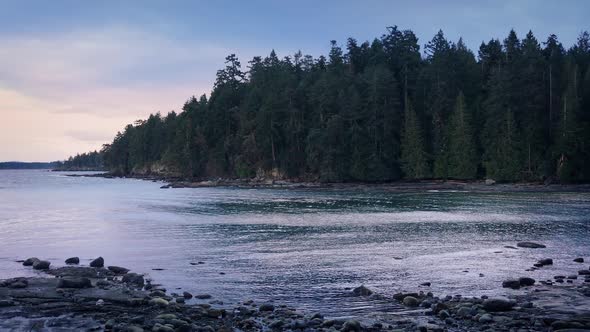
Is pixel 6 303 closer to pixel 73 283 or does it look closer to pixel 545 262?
pixel 73 283

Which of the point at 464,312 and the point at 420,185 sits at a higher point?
the point at 420,185

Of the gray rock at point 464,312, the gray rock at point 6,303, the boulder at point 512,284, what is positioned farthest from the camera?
the boulder at point 512,284

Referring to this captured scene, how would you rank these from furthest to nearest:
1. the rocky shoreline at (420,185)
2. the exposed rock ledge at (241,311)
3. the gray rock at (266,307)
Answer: the rocky shoreline at (420,185), the gray rock at (266,307), the exposed rock ledge at (241,311)

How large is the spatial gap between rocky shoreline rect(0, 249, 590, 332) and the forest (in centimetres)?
6859

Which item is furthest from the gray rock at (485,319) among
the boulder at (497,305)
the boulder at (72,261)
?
the boulder at (72,261)

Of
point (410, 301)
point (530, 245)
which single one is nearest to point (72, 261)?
point (410, 301)

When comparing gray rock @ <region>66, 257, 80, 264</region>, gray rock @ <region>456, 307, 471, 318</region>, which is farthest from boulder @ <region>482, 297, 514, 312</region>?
gray rock @ <region>66, 257, 80, 264</region>

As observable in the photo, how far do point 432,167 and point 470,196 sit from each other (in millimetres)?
28964

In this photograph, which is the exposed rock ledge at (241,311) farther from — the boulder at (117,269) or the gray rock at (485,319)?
the boulder at (117,269)

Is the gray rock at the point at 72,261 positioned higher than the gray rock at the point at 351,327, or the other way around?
the gray rock at the point at 351,327

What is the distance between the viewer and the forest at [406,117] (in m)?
84.1

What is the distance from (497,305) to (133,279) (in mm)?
13663

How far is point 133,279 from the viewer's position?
21375 millimetres

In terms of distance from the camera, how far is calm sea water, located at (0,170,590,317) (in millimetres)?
21031
